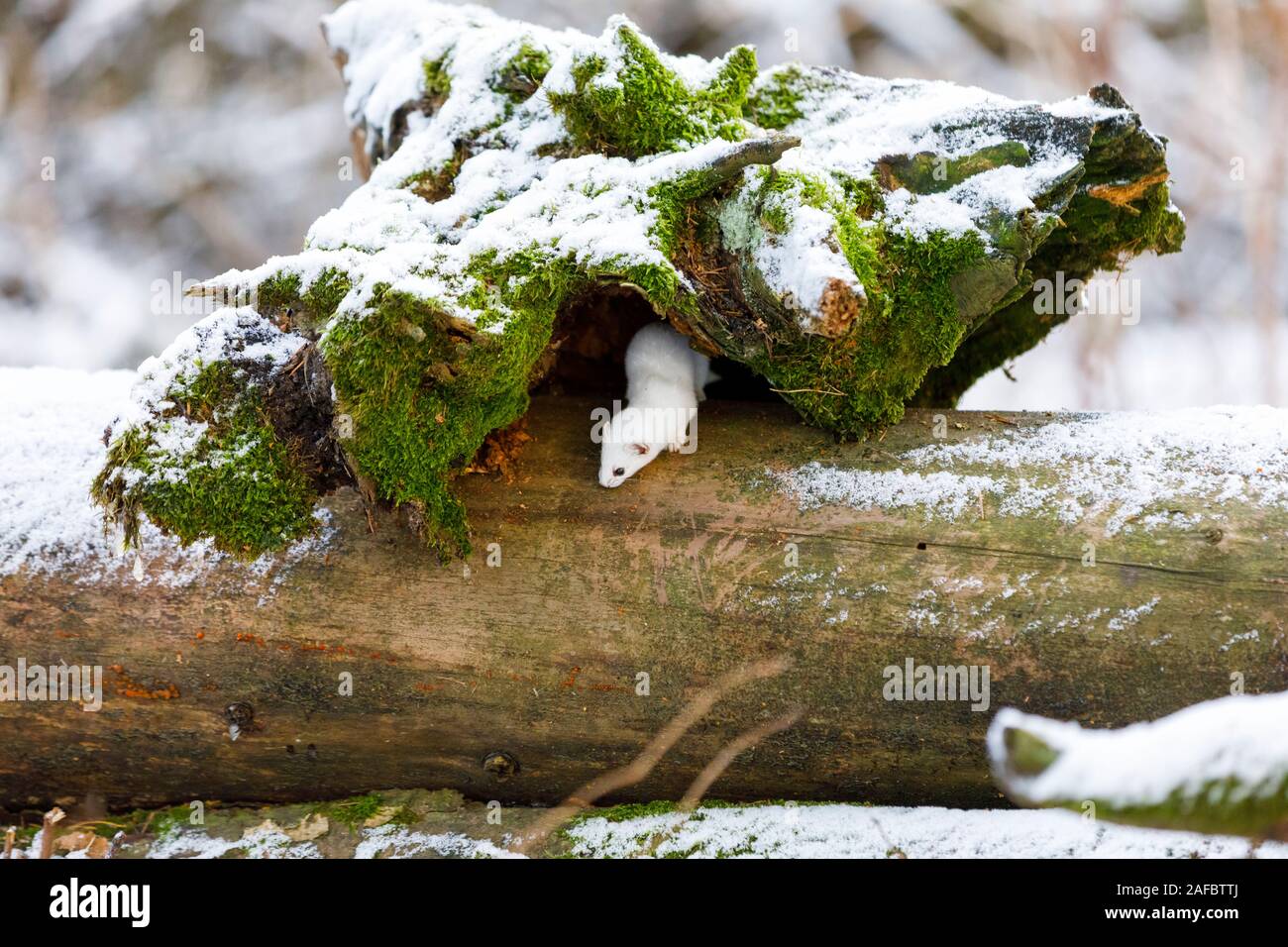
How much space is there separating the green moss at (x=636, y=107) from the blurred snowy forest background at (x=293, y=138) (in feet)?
14.0

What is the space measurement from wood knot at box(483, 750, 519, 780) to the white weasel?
653 mm

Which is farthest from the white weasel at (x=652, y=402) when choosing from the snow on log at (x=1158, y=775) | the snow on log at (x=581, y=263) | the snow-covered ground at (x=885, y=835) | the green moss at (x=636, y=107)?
the snow on log at (x=1158, y=775)

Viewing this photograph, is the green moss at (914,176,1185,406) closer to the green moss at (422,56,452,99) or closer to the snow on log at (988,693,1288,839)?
the snow on log at (988,693,1288,839)

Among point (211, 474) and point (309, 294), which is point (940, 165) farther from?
point (211, 474)

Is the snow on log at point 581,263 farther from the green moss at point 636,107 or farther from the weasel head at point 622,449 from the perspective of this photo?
the weasel head at point 622,449

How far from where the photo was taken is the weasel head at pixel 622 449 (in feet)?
6.97

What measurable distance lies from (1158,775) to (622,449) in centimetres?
133

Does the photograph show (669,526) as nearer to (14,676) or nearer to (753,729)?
(753,729)

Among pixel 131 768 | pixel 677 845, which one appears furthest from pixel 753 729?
pixel 131 768

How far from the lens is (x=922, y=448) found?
7.27ft

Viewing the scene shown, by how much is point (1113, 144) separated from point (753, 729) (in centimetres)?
155

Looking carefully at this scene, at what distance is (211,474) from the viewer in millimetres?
1945

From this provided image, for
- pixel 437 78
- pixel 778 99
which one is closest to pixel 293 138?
pixel 437 78
